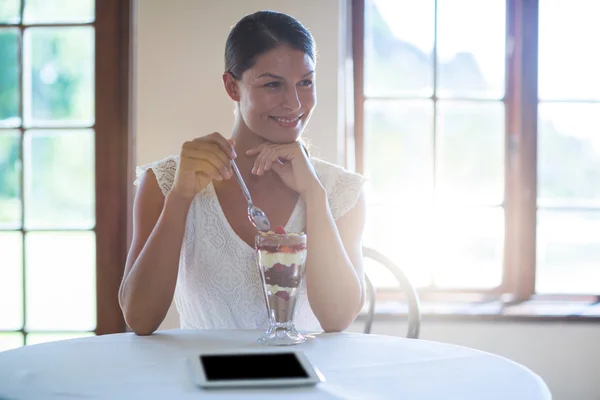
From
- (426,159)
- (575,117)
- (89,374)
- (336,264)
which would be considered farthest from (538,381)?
(575,117)

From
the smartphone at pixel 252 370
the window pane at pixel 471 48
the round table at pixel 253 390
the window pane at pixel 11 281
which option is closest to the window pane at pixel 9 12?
the window pane at pixel 11 281

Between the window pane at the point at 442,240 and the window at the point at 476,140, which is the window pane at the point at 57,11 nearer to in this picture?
the window at the point at 476,140

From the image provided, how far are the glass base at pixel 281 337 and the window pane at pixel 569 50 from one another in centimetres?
184

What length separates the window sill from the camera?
2.27 meters

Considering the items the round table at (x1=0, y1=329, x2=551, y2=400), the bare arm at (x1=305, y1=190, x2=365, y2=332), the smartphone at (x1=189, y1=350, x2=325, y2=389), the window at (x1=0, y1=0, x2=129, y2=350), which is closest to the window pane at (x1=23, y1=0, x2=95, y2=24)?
the window at (x1=0, y1=0, x2=129, y2=350)

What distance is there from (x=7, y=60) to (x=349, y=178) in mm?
1613

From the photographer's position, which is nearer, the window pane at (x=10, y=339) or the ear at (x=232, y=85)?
the ear at (x=232, y=85)

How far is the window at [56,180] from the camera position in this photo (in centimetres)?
241

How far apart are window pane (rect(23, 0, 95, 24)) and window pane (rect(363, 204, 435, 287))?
4.45 ft

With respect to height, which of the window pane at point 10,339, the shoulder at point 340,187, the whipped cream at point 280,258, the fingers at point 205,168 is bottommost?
the window pane at point 10,339

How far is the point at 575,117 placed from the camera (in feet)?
8.21

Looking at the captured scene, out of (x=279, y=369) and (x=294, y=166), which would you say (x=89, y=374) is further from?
(x=294, y=166)

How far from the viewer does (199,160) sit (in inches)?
50.4

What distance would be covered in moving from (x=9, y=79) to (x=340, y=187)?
1589 mm
